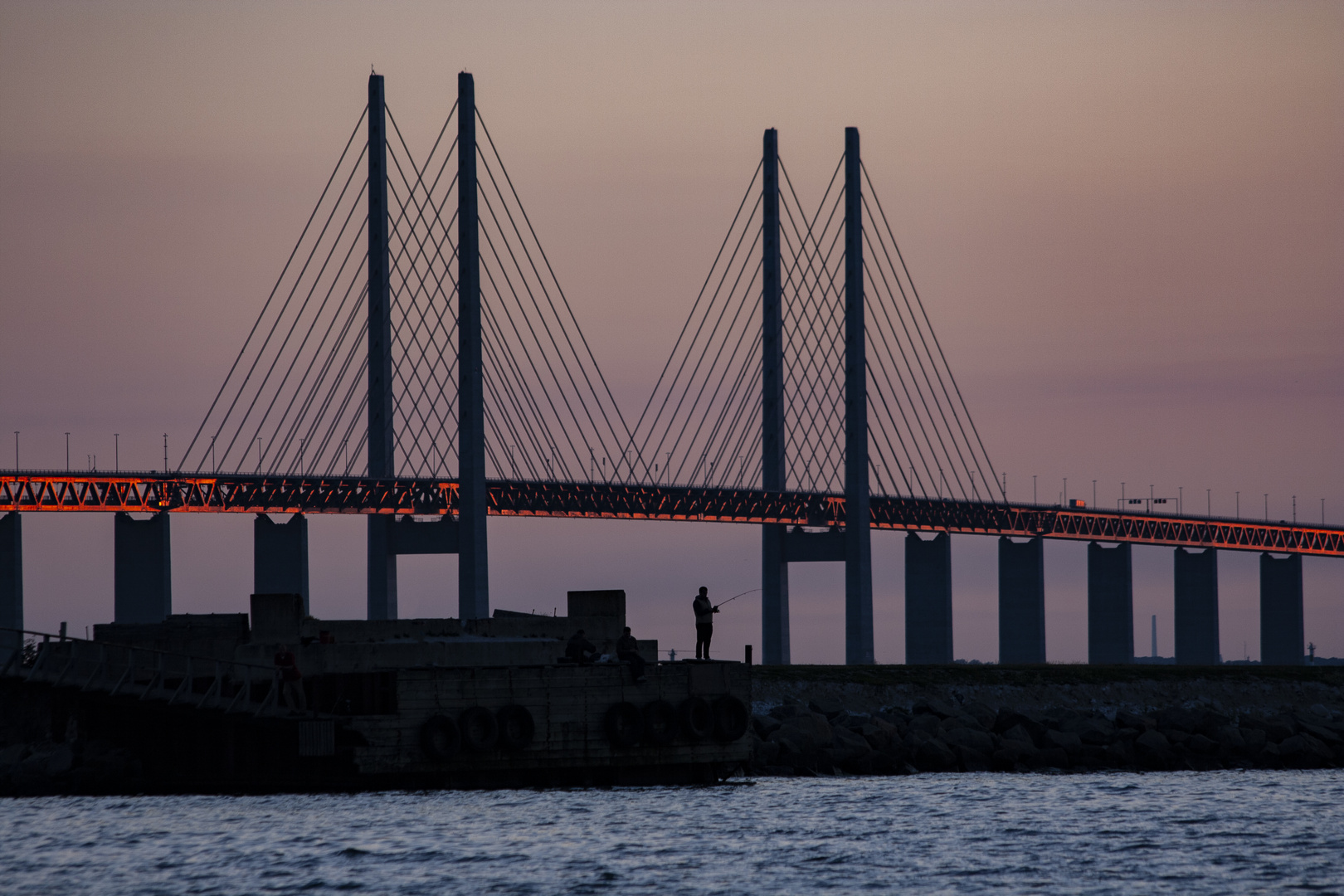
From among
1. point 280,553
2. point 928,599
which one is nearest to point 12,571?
point 280,553

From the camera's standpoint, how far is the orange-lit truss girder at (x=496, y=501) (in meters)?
91.6

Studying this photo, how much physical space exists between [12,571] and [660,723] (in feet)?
198

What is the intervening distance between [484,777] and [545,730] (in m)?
1.29

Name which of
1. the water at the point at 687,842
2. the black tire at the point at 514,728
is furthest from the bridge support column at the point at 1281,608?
the black tire at the point at 514,728

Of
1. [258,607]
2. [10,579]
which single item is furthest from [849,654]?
[258,607]

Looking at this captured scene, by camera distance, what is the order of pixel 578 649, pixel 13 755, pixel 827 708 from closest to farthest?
pixel 578 649 → pixel 13 755 → pixel 827 708

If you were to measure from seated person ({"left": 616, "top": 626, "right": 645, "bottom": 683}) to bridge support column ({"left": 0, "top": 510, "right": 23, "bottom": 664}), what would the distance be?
56360 millimetres

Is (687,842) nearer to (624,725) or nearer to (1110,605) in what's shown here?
(624,725)

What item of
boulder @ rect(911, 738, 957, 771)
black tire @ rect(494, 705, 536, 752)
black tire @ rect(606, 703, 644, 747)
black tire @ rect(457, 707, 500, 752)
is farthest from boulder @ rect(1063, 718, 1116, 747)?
black tire @ rect(457, 707, 500, 752)

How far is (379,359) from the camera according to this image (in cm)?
8531

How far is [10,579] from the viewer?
85.8 metres

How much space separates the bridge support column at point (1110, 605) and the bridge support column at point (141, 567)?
57048 millimetres

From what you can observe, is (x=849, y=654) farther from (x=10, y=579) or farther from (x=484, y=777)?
(x=484, y=777)

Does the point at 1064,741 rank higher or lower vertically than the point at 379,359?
lower
